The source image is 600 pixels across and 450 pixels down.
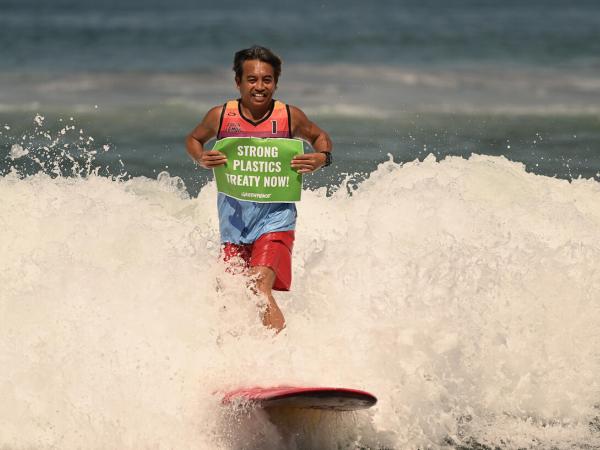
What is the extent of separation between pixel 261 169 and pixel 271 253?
0.47m

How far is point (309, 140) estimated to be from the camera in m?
6.66

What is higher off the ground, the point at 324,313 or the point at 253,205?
the point at 253,205

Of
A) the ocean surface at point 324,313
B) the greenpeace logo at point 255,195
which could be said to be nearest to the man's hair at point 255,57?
the greenpeace logo at point 255,195

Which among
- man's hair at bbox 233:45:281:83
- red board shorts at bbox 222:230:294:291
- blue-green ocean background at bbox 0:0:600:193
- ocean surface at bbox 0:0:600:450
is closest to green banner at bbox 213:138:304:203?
red board shorts at bbox 222:230:294:291

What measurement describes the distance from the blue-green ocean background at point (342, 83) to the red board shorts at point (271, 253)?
5651 mm

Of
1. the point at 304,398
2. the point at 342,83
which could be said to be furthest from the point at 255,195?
the point at 342,83

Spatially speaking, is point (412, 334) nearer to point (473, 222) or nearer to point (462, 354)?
point (462, 354)

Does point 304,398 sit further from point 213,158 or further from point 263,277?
point 213,158

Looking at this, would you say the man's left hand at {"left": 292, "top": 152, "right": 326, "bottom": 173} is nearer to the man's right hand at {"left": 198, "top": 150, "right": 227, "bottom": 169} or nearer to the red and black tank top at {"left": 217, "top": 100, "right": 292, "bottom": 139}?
the red and black tank top at {"left": 217, "top": 100, "right": 292, "bottom": 139}

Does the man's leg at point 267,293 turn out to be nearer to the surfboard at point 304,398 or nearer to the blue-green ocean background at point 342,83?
the surfboard at point 304,398

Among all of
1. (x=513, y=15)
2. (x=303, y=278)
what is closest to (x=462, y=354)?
(x=303, y=278)

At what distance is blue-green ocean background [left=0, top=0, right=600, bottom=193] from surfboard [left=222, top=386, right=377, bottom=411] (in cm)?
629

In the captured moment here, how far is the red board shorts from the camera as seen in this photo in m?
6.45

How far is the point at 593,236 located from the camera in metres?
8.84
